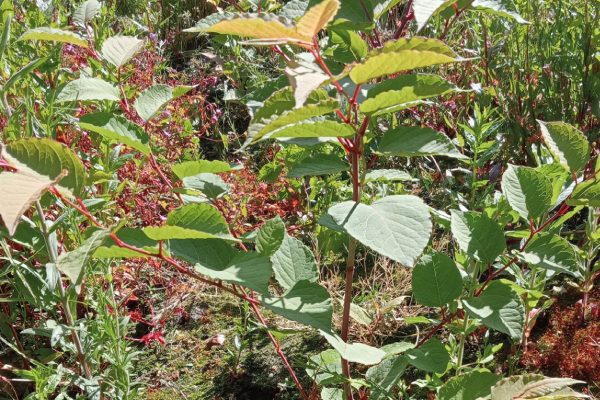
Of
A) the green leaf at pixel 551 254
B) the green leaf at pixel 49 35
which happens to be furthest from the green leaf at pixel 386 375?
the green leaf at pixel 49 35

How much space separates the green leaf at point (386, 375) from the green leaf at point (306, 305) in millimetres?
314

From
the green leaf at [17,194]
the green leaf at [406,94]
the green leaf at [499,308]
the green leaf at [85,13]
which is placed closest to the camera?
the green leaf at [17,194]

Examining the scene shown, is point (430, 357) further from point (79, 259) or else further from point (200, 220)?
point (79, 259)

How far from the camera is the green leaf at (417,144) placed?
109cm

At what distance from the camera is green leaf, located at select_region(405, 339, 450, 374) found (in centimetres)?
129

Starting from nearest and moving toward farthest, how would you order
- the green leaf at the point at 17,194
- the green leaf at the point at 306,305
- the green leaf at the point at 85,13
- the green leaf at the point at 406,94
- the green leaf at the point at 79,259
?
the green leaf at the point at 17,194
the green leaf at the point at 79,259
the green leaf at the point at 406,94
the green leaf at the point at 306,305
the green leaf at the point at 85,13

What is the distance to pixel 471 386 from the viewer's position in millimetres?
1257

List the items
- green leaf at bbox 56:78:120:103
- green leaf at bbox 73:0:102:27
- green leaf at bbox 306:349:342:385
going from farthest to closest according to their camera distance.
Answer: green leaf at bbox 73:0:102:27, green leaf at bbox 306:349:342:385, green leaf at bbox 56:78:120:103

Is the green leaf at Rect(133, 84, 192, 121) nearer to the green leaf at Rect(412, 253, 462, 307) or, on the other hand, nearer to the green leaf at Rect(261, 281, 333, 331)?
the green leaf at Rect(261, 281, 333, 331)

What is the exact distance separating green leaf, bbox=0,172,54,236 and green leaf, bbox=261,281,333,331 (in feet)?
1.39

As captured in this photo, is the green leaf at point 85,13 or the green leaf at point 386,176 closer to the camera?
the green leaf at point 386,176

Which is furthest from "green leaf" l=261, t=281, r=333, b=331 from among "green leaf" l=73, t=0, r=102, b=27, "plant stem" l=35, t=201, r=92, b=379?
"green leaf" l=73, t=0, r=102, b=27

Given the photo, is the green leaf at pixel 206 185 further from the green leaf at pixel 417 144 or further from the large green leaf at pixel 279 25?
the large green leaf at pixel 279 25

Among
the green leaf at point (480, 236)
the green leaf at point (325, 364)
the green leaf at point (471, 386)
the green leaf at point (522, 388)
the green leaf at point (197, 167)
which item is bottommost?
the green leaf at point (325, 364)
